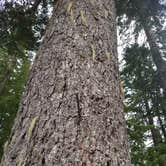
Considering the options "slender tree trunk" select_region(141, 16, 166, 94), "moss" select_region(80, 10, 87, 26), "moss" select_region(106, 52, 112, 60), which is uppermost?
"slender tree trunk" select_region(141, 16, 166, 94)

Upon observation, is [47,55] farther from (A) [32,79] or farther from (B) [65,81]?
(B) [65,81]

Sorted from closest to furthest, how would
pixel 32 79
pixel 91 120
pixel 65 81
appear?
pixel 91 120 → pixel 65 81 → pixel 32 79

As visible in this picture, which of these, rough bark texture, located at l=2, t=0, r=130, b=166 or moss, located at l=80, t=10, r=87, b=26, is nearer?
rough bark texture, located at l=2, t=0, r=130, b=166

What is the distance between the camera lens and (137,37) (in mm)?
12383

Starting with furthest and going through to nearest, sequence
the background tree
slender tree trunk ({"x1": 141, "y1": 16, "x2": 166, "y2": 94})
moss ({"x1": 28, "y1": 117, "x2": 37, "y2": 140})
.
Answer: slender tree trunk ({"x1": 141, "y1": 16, "x2": 166, "y2": 94}), the background tree, moss ({"x1": 28, "y1": 117, "x2": 37, "y2": 140})

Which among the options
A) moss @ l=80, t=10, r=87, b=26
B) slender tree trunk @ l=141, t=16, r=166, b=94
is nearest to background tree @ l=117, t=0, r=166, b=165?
slender tree trunk @ l=141, t=16, r=166, b=94

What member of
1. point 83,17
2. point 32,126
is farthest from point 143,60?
point 32,126

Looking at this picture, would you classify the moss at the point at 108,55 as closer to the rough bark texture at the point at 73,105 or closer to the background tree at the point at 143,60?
the rough bark texture at the point at 73,105

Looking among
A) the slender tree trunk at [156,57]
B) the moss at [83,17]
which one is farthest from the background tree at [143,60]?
the moss at [83,17]

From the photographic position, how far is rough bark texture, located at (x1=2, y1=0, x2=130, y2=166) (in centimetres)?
175

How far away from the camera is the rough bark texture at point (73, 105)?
175 centimetres

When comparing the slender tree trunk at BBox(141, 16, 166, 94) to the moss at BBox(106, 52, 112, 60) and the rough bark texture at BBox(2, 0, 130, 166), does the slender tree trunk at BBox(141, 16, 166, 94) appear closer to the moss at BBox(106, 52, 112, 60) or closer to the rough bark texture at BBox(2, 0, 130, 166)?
the rough bark texture at BBox(2, 0, 130, 166)

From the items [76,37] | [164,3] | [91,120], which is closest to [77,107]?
[91,120]

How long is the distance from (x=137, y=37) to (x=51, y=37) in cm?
989
